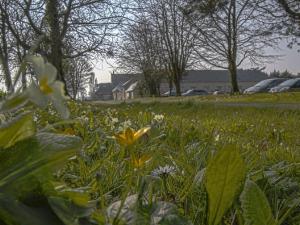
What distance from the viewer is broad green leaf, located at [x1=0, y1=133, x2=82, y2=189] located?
2.23ft

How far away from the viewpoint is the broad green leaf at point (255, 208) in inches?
36.8

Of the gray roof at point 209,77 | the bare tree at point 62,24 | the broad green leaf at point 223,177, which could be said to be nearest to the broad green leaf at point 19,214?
the broad green leaf at point 223,177

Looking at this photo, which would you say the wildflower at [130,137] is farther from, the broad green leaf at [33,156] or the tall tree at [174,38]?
the tall tree at [174,38]

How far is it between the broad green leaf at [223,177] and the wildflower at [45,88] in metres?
0.46

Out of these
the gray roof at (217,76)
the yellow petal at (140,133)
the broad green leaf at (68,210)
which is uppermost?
the yellow petal at (140,133)

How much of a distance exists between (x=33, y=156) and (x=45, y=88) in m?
0.17

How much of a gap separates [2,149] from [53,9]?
1587 centimetres

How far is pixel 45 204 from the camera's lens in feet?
2.31

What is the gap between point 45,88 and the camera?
0.56 metres

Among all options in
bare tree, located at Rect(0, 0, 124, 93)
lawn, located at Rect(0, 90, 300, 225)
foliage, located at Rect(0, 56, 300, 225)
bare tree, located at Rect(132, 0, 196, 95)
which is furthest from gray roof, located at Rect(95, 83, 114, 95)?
foliage, located at Rect(0, 56, 300, 225)

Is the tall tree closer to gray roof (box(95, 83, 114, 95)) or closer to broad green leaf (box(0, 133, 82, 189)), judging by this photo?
broad green leaf (box(0, 133, 82, 189))

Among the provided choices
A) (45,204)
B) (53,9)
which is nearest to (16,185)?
(45,204)

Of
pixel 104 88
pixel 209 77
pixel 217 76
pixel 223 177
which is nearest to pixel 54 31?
pixel 223 177

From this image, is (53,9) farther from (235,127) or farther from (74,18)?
(235,127)
